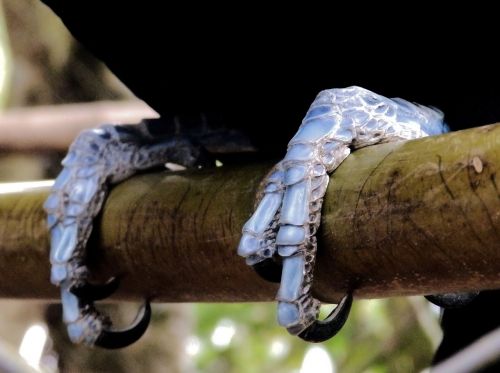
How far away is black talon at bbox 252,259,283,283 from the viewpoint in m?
0.69

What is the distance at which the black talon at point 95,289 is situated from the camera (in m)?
0.88

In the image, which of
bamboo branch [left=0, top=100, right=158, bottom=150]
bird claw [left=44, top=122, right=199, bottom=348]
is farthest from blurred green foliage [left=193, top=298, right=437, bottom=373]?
bird claw [left=44, top=122, right=199, bottom=348]

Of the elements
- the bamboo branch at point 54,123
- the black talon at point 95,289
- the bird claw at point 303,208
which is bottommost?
the bamboo branch at point 54,123

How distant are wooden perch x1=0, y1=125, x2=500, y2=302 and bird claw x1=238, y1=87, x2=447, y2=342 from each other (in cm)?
1

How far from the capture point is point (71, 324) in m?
0.90

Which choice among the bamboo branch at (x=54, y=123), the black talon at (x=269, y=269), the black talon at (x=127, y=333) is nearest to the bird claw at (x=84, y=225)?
the black talon at (x=127, y=333)

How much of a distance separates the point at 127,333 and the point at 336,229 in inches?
11.6

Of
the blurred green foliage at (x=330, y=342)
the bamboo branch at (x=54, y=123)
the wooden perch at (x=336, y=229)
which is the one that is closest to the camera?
the wooden perch at (x=336, y=229)

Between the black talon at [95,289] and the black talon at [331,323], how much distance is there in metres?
Result: 0.25

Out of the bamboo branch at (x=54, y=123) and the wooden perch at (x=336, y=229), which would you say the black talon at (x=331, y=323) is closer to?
the wooden perch at (x=336, y=229)

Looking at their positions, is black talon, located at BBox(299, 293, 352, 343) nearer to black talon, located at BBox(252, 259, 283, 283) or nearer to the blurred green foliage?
black talon, located at BBox(252, 259, 283, 283)

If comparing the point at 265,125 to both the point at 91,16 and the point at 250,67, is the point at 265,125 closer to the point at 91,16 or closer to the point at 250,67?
the point at 250,67

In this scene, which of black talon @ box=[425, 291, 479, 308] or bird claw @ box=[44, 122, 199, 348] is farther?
bird claw @ box=[44, 122, 199, 348]

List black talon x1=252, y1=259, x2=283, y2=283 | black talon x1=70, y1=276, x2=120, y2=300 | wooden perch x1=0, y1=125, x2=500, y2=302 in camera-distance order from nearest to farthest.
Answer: wooden perch x1=0, y1=125, x2=500, y2=302
black talon x1=252, y1=259, x2=283, y2=283
black talon x1=70, y1=276, x2=120, y2=300
